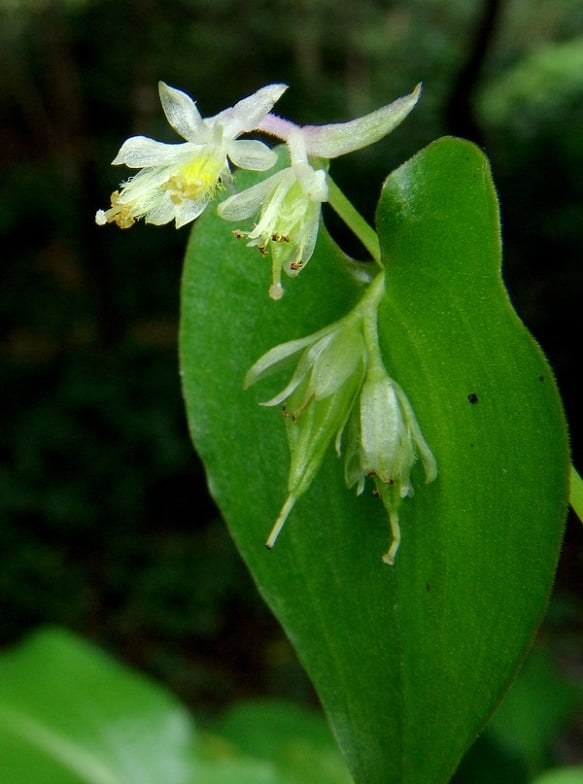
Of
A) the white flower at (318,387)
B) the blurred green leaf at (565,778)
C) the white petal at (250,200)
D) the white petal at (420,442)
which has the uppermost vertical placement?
the white petal at (250,200)

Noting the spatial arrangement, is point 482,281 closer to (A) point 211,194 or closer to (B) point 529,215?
(A) point 211,194

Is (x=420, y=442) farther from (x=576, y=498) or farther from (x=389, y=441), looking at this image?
(x=576, y=498)

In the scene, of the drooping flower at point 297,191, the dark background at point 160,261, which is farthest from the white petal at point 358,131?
the dark background at point 160,261

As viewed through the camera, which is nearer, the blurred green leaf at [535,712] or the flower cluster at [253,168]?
the flower cluster at [253,168]

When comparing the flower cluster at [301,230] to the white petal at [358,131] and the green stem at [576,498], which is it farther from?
the green stem at [576,498]

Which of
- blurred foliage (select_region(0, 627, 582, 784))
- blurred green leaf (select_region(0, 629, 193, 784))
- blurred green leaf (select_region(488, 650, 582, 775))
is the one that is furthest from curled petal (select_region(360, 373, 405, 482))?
blurred green leaf (select_region(488, 650, 582, 775))

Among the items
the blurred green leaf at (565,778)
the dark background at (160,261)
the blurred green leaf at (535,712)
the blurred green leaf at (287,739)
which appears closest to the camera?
the blurred green leaf at (565,778)

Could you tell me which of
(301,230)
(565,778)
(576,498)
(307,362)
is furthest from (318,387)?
(565,778)
